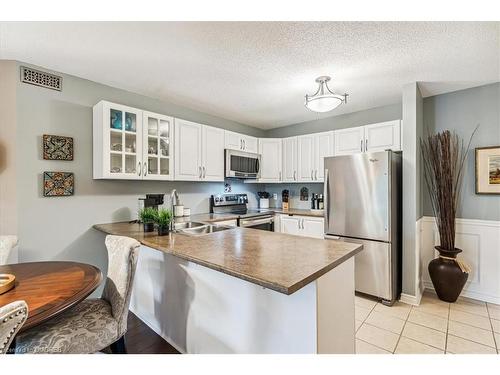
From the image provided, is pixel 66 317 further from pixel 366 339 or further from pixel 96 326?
pixel 366 339

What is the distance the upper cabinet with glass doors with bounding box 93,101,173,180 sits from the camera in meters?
2.38

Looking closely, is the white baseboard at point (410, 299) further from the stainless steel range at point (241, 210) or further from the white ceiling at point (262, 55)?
the white ceiling at point (262, 55)

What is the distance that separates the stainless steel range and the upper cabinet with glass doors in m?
1.03

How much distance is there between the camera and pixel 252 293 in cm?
139

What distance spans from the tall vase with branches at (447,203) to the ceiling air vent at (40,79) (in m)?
4.06

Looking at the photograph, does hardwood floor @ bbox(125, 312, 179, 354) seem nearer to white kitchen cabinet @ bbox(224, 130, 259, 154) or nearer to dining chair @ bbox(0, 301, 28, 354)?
dining chair @ bbox(0, 301, 28, 354)

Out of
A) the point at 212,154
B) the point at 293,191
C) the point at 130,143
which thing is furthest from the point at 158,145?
the point at 293,191

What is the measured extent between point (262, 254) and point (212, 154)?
222cm

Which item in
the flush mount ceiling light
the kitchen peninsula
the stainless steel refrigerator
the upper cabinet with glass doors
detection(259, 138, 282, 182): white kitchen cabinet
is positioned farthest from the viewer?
detection(259, 138, 282, 182): white kitchen cabinet

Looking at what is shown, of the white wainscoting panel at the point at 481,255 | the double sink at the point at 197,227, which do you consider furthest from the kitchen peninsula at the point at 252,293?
the white wainscoting panel at the point at 481,255

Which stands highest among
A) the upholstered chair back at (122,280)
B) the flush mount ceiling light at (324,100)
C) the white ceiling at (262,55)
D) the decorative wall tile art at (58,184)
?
the white ceiling at (262,55)

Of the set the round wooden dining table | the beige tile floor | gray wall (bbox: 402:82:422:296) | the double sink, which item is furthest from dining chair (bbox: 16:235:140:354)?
gray wall (bbox: 402:82:422:296)

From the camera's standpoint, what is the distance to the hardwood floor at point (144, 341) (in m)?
1.85

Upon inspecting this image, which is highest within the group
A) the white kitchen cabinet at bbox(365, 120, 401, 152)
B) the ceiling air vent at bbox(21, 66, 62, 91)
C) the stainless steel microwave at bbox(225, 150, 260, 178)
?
the ceiling air vent at bbox(21, 66, 62, 91)
